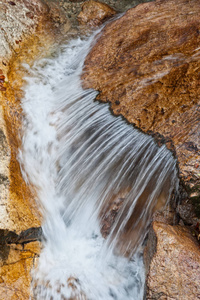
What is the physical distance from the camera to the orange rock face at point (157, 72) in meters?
4.05

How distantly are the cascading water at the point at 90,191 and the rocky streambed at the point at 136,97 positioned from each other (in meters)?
0.22

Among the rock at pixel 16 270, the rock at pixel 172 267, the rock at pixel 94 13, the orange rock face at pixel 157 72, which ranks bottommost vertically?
the rock at pixel 172 267

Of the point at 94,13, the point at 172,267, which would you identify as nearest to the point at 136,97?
the point at 172,267

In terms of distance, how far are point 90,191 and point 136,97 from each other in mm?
1748

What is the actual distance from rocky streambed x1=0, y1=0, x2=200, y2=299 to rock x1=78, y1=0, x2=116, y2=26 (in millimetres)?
27

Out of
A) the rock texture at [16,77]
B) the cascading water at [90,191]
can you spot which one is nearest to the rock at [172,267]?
the cascading water at [90,191]

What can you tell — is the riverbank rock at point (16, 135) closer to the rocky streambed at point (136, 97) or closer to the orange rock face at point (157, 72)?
the rocky streambed at point (136, 97)

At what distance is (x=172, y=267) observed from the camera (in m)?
3.00

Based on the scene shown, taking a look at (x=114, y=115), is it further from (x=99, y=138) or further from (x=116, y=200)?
(x=116, y=200)

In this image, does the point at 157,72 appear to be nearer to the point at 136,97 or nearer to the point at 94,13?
the point at 136,97

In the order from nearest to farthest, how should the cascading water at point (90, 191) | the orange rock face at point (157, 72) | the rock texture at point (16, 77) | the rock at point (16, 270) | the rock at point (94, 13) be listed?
the rock at point (16, 270) → the rock texture at point (16, 77) → the cascading water at point (90, 191) → the orange rock face at point (157, 72) → the rock at point (94, 13)

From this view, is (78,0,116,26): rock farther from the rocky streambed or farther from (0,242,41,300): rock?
(0,242,41,300): rock

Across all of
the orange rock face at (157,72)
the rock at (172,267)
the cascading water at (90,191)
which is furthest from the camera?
the orange rock face at (157,72)

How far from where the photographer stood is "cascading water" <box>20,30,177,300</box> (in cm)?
361
